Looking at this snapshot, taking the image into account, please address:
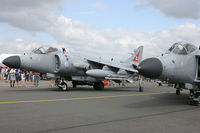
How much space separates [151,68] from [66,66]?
884cm

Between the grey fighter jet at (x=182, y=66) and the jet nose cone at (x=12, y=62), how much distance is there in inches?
352

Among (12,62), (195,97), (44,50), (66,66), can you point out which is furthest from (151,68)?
(44,50)

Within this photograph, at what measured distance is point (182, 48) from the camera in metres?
8.55

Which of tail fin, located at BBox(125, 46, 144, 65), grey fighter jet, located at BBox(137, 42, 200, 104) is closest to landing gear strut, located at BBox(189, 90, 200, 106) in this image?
grey fighter jet, located at BBox(137, 42, 200, 104)

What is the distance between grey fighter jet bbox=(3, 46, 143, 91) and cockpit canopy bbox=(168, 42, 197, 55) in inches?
299

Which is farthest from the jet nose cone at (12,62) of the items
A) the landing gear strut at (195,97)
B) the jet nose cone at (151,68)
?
the landing gear strut at (195,97)

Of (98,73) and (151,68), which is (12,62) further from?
(151,68)

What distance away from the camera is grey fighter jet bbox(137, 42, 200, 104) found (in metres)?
7.69

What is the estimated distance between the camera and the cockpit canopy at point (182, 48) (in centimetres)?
847

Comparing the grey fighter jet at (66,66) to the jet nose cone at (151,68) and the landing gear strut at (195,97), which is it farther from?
the jet nose cone at (151,68)

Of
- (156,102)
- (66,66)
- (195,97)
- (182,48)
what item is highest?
(182,48)

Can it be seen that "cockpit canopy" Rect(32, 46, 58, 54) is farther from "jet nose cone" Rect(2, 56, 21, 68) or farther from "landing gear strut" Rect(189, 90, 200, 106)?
"landing gear strut" Rect(189, 90, 200, 106)

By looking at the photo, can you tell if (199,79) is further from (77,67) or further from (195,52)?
(77,67)

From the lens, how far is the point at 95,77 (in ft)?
51.1
